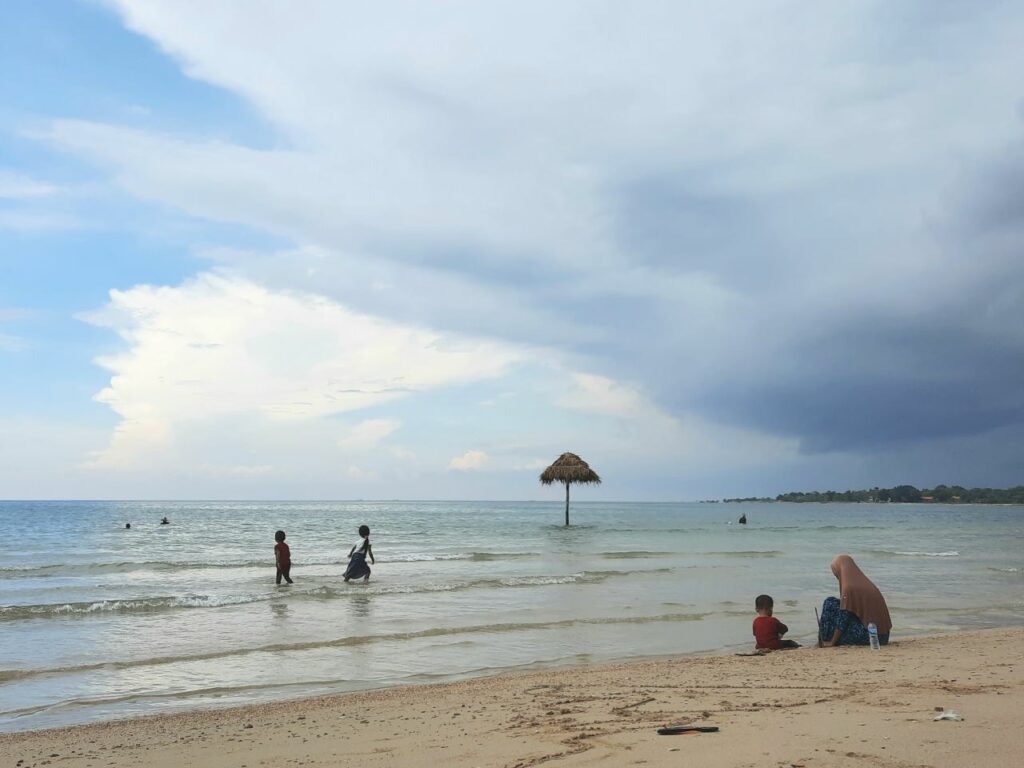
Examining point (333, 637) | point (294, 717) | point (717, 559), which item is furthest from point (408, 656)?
point (717, 559)

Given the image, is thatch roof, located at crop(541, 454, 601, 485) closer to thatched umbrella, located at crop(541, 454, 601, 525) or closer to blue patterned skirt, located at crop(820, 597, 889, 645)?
thatched umbrella, located at crop(541, 454, 601, 525)

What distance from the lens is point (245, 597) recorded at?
56.7ft

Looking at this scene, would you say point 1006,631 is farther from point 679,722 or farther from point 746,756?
point 746,756

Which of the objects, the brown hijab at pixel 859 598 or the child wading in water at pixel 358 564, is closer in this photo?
the brown hijab at pixel 859 598

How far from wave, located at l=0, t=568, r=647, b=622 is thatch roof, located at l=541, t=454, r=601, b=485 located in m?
26.9

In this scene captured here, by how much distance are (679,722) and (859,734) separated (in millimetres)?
1337

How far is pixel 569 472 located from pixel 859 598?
38.4 meters

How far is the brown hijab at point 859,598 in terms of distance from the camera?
405 inches

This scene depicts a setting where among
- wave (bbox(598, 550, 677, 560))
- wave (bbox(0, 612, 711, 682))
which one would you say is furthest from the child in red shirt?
wave (bbox(598, 550, 677, 560))

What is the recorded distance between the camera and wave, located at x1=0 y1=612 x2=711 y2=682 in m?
10.2

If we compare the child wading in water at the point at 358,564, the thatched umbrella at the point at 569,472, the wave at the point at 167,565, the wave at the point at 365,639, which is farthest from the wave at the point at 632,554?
the thatched umbrella at the point at 569,472

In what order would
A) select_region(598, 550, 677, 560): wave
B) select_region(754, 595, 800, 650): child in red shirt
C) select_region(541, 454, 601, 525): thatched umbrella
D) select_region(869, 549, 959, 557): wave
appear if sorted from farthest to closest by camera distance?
select_region(541, 454, 601, 525): thatched umbrella, select_region(869, 549, 959, 557): wave, select_region(598, 550, 677, 560): wave, select_region(754, 595, 800, 650): child in red shirt

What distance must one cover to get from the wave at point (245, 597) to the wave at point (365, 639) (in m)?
5.17

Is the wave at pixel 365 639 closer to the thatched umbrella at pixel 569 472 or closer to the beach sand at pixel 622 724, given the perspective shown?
the beach sand at pixel 622 724
